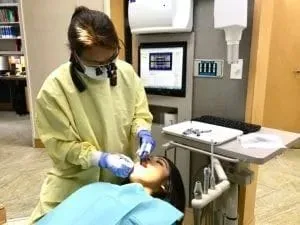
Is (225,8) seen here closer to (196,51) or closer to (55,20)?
(196,51)

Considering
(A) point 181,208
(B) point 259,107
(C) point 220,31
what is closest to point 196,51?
(C) point 220,31

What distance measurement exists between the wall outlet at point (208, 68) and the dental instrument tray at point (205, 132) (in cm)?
34

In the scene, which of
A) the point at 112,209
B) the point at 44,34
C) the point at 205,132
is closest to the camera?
the point at 112,209

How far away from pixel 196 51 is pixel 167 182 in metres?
0.85

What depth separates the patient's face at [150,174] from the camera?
122 centimetres

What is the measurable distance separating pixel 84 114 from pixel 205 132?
58 cm

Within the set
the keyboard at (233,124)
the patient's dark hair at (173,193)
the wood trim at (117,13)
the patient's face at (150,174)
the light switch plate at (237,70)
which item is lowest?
the patient's dark hair at (173,193)

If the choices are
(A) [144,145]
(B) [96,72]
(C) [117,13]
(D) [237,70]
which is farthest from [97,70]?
(C) [117,13]

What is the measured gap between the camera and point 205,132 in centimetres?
141

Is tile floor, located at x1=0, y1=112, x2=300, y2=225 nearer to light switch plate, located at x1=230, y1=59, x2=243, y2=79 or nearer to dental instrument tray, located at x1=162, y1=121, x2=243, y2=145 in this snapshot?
dental instrument tray, located at x1=162, y1=121, x2=243, y2=145

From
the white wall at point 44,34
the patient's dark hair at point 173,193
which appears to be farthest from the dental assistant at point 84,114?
the white wall at point 44,34

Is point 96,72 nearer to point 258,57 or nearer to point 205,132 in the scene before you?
point 205,132

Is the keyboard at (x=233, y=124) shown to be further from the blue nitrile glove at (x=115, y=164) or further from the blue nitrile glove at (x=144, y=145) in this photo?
the blue nitrile glove at (x=115, y=164)

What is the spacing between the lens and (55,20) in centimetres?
333
